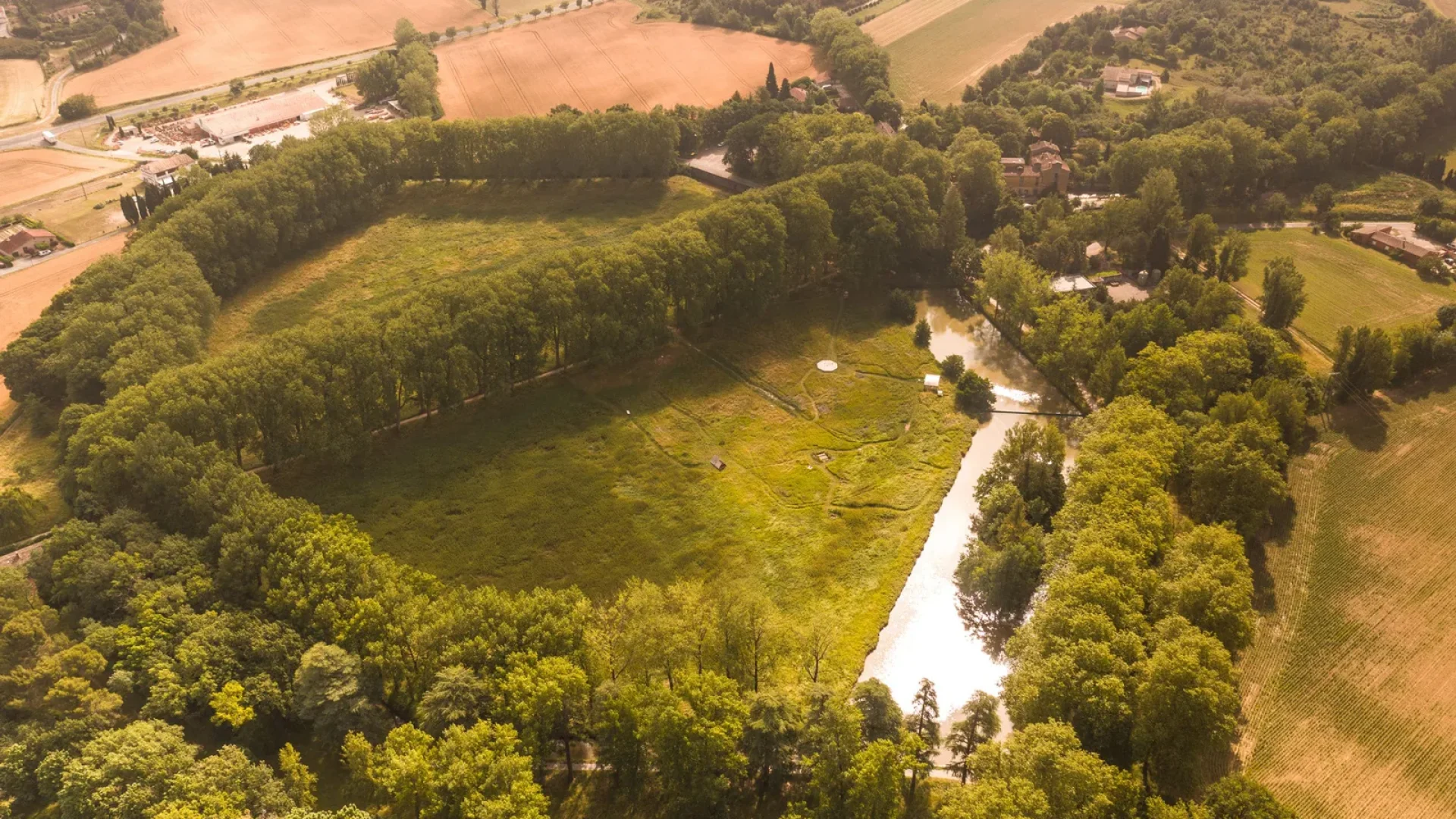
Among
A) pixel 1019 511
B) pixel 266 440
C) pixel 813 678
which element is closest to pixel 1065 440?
pixel 1019 511

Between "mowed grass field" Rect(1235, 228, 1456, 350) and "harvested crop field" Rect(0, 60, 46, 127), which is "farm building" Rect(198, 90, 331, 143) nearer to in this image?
"harvested crop field" Rect(0, 60, 46, 127)

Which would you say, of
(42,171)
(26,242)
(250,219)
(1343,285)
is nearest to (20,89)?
(42,171)

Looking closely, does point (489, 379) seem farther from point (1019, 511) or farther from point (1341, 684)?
point (1341, 684)

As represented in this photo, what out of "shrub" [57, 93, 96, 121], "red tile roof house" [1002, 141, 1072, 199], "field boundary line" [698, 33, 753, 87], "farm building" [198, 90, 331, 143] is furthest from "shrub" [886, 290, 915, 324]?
"shrub" [57, 93, 96, 121]

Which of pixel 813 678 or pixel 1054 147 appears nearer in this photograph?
pixel 813 678

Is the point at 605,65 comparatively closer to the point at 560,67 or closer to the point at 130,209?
the point at 560,67

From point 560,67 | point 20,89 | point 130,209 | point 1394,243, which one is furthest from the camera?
point 560,67
